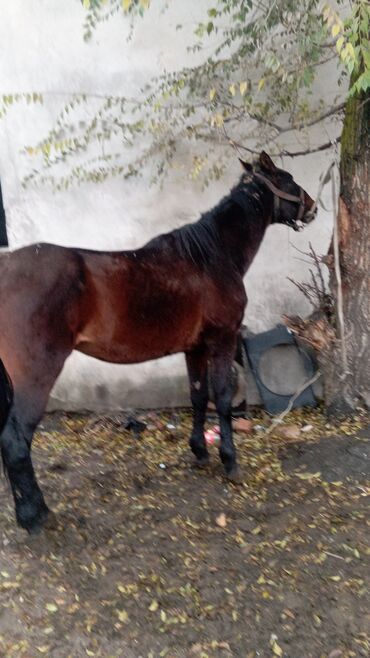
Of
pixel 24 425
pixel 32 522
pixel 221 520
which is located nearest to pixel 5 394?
pixel 24 425

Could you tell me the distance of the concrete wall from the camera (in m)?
4.51

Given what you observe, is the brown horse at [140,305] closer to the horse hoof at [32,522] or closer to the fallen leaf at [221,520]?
the horse hoof at [32,522]

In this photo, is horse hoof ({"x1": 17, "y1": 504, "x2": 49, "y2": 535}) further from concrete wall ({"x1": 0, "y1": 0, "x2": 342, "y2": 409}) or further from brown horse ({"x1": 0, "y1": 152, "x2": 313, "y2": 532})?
concrete wall ({"x1": 0, "y1": 0, "x2": 342, "y2": 409})

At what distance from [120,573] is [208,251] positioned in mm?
1884

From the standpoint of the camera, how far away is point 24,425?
10.00 feet

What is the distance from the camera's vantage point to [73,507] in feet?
11.6

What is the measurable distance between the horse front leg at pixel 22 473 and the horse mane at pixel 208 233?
1.31 m

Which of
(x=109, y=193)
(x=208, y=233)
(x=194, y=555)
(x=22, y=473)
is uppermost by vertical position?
(x=109, y=193)

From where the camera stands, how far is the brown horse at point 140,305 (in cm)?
304

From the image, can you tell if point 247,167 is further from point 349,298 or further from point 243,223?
point 349,298

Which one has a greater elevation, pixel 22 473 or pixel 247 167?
pixel 247 167

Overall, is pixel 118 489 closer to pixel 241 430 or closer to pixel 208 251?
pixel 241 430

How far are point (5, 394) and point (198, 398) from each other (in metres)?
1.45

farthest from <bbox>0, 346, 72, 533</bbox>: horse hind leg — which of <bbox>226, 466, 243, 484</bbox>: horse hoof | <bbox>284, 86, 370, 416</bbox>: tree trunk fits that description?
<bbox>284, 86, 370, 416</bbox>: tree trunk
